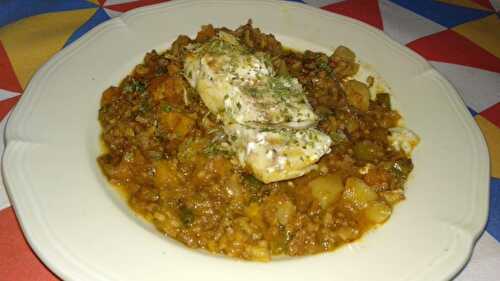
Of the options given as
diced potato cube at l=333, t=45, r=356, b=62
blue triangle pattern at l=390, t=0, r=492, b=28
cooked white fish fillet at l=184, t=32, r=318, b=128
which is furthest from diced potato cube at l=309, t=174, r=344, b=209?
blue triangle pattern at l=390, t=0, r=492, b=28

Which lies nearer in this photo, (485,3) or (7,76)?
(7,76)

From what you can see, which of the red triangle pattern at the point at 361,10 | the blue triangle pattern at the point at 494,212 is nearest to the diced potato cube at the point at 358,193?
the blue triangle pattern at the point at 494,212

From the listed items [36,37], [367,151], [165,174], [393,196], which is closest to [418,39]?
[367,151]

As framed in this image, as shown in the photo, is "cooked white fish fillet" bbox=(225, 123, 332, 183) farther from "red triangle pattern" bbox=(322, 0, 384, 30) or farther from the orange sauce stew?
"red triangle pattern" bbox=(322, 0, 384, 30)

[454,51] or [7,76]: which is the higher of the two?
[7,76]

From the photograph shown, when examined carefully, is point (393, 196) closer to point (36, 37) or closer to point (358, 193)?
point (358, 193)

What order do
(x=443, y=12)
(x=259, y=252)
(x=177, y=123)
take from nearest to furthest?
(x=259, y=252)
(x=177, y=123)
(x=443, y=12)
